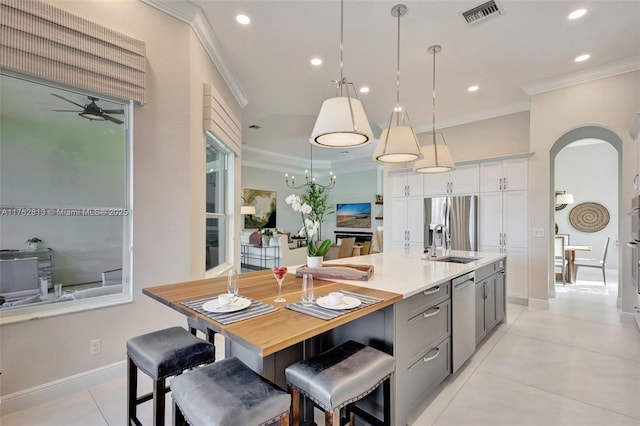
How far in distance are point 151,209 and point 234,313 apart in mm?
1578

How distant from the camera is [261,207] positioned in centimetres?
964

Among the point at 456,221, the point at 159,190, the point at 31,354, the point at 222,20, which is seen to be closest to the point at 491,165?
the point at 456,221

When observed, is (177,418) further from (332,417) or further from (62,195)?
(62,195)

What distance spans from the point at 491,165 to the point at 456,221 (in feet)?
3.41

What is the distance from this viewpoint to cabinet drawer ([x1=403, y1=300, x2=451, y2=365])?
1.79 m

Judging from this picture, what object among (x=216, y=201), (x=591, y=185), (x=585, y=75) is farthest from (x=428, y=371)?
(x=591, y=185)

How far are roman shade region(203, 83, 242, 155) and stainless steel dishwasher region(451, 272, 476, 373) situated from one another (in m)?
2.69

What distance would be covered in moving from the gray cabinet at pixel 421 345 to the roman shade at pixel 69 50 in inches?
100

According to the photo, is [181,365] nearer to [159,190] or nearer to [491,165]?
[159,190]

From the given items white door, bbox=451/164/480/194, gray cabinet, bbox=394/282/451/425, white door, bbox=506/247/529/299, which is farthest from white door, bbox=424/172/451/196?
gray cabinet, bbox=394/282/451/425

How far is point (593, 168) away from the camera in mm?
7242

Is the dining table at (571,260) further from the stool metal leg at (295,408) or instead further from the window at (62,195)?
the window at (62,195)

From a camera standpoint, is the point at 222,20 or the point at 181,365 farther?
the point at 222,20

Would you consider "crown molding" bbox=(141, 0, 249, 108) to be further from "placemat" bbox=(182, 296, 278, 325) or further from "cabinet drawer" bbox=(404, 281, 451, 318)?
"cabinet drawer" bbox=(404, 281, 451, 318)
